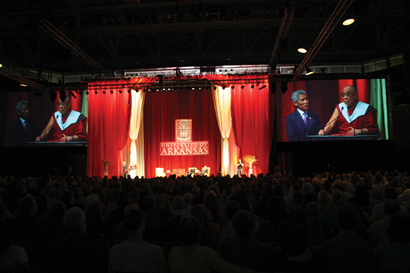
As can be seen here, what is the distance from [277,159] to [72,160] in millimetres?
11176

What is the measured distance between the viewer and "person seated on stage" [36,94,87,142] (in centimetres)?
1852

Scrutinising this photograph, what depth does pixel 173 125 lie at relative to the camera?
748 inches

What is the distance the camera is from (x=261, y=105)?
17875 millimetres

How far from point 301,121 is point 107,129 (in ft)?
34.7

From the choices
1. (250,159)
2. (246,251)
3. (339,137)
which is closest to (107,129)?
(250,159)

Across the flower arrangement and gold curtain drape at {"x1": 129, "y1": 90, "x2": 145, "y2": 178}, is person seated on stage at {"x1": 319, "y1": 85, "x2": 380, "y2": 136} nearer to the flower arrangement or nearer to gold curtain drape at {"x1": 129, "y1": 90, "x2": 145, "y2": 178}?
the flower arrangement

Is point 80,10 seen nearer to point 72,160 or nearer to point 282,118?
point 72,160

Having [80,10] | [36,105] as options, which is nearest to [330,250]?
[80,10]

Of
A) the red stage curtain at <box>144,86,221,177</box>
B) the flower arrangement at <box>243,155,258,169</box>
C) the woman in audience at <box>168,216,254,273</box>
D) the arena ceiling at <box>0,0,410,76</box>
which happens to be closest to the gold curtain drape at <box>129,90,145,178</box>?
the red stage curtain at <box>144,86,221,177</box>

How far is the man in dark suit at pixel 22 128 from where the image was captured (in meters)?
18.7

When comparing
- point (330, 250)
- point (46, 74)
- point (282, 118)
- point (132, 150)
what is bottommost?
point (330, 250)

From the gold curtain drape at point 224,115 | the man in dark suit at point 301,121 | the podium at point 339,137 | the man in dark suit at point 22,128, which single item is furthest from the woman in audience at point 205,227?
the man in dark suit at point 22,128

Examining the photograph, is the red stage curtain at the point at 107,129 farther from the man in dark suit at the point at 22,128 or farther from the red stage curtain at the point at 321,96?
the red stage curtain at the point at 321,96

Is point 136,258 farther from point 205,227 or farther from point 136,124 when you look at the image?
point 136,124
